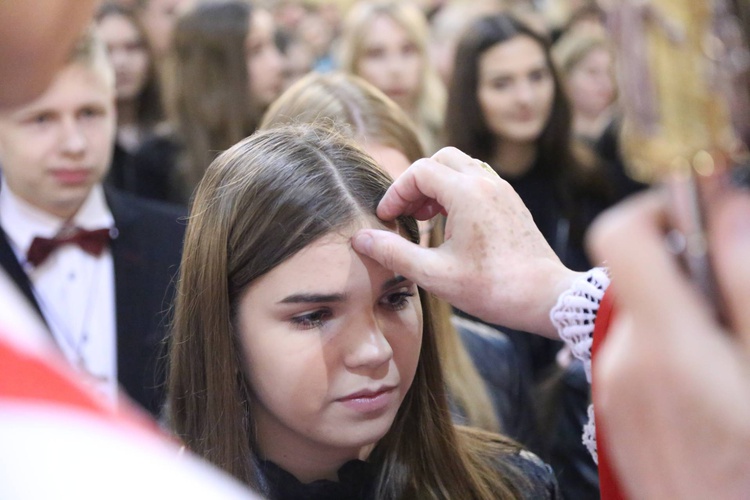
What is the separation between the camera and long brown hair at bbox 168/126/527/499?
5.31 feet

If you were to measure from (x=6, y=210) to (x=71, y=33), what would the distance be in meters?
1.82

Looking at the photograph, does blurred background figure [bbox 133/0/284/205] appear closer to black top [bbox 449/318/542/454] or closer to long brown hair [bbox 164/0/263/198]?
long brown hair [bbox 164/0/263/198]

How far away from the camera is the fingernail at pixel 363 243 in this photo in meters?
1.56

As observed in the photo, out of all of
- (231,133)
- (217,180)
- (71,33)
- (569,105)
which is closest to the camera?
(71,33)

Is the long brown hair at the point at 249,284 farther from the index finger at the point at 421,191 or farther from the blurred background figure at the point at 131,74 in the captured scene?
the blurred background figure at the point at 131,74

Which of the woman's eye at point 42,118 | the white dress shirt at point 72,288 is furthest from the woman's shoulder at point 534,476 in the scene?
the woman's eye at point 42,118

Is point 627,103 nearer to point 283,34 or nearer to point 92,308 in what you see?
point 92,308

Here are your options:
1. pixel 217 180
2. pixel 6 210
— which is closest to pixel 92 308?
pixel 6 210

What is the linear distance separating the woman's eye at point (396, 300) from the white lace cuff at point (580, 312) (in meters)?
0.26

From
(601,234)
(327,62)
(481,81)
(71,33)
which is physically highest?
(71,33)

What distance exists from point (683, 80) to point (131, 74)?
4.42 meters

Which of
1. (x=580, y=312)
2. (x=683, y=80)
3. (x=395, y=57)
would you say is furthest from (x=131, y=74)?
(x=683, y=80)

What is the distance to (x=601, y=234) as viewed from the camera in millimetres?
704

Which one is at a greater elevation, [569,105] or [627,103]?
[627,103]
